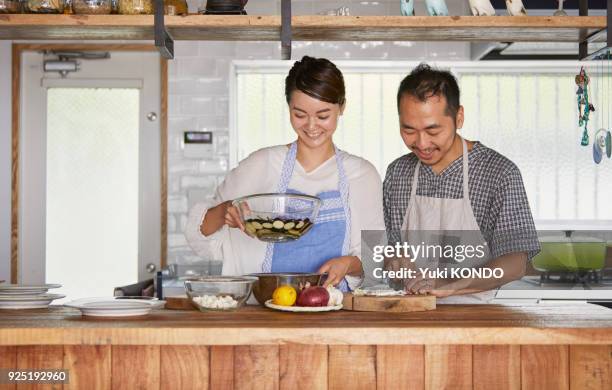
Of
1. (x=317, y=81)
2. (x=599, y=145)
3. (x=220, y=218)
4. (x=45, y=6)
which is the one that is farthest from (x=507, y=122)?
(x=45, y=6)

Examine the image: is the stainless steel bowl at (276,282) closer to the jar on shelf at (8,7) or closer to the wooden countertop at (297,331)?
the wooden countertop at (297,331)

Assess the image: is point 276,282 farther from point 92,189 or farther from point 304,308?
point 92,189

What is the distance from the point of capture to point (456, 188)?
3758mm

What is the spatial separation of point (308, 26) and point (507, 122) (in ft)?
8.04

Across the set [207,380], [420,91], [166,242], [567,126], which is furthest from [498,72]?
[207,380]

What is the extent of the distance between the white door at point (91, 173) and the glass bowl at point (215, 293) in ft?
9.35

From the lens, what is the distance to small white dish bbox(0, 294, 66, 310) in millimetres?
3143

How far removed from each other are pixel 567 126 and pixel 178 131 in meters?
2.51

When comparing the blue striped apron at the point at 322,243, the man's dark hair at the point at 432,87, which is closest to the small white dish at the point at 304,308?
the blue striped apron at the point at 322,243

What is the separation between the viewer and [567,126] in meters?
5.48

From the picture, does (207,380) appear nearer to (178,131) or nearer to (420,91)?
(420,91)

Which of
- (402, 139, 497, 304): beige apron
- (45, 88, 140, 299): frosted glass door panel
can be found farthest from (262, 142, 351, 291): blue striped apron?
(45, 88, 140, 299): frosted glass door panel

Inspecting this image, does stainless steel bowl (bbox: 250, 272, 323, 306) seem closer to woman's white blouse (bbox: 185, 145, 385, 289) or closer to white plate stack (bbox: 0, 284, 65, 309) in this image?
woman's white blouse (bbox: 185, 145, 385, 289)

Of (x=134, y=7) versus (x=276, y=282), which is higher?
(x=134, y=7)
